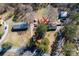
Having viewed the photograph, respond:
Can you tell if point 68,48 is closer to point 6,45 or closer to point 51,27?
point 51,27

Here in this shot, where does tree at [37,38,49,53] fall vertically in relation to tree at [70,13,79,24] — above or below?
below

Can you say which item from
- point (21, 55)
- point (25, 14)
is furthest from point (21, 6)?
point (21, 55)

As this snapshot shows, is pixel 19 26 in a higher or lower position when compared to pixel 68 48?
higher

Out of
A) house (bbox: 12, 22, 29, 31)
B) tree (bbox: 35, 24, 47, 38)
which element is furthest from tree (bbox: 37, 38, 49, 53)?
house (bbox: 12, 22, 29, 31)

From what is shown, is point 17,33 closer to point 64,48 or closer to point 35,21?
point 35,21

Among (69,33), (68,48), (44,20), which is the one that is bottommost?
(68,48)

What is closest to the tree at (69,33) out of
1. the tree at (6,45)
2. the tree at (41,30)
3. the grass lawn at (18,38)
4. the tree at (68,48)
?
the tree at (68,48)

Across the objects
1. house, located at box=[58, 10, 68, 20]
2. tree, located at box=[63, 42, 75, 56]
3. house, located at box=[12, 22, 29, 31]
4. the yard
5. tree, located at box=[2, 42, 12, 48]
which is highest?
house, located at box=[58, 10, 68, 20]

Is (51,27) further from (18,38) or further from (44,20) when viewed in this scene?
(18,38)

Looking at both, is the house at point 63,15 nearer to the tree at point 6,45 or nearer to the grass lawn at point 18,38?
the grass lawn at point 18,38

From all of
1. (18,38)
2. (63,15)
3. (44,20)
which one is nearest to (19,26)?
(18,38)

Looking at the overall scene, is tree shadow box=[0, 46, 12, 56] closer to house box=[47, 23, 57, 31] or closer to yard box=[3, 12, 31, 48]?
yard box=[3, 12, 31, 48]
